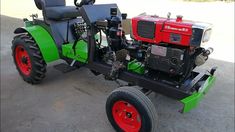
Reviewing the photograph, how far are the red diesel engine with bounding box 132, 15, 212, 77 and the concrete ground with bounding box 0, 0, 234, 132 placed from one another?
678 mm

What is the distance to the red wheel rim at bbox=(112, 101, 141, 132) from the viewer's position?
2.50 meters

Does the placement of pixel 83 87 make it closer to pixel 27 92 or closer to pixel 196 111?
pixel 27 92

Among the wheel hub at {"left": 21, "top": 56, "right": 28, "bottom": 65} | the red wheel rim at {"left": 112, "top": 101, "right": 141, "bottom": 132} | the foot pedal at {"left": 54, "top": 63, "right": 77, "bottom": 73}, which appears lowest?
the red wheel rim at {"left": 112, "top": 101, "right": 141, "bottom": 132}

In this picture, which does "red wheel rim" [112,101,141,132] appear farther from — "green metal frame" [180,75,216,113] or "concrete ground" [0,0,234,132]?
"green metal frame" [180,75,216,113]

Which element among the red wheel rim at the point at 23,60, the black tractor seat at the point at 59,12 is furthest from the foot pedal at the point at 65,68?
the black tractor seat at the point at 59,12

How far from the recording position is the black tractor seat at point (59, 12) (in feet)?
11.3

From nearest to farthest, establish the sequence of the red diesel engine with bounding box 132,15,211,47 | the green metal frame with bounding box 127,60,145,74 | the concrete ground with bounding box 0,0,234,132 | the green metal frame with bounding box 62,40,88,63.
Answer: the red diesel engine with bounding box 132,15,211,47 < the concrete ground with bounding box 0,0,234,132 < the green metal frame with bounding box 127,60,145,74 < the green metal frame with bounding box 62,40,88,63

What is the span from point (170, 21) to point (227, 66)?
2537 mm

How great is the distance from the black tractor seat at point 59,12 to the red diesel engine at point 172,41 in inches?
49.5

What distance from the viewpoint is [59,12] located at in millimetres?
3447

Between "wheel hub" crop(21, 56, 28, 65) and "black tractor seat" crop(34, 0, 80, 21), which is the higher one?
"black tractor seat" crop(34, 0, 80, 21)

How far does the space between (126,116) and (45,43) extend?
1.58 meters

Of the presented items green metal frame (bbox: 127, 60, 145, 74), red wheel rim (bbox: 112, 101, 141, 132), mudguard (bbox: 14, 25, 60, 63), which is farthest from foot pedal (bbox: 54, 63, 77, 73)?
red wheel rim (bbox: 112, 101, 141, 132)

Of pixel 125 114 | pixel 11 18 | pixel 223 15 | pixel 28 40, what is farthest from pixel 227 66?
pixel 11 18
